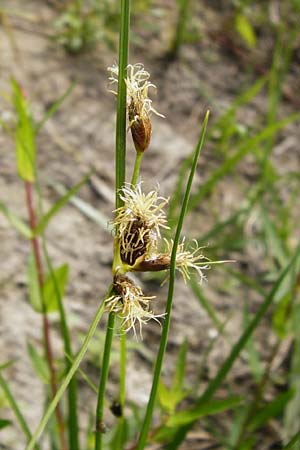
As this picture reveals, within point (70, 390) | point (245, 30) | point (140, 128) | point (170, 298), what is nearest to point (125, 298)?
point (170, 298)

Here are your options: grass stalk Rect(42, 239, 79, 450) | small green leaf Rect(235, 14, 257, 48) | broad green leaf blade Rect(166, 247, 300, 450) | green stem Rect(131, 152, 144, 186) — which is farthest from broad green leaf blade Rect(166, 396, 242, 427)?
small green leaf Rect(235, 14, 257, 48)

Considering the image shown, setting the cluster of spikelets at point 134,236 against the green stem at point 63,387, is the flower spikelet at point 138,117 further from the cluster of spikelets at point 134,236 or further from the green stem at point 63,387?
the green stem at point 63,387

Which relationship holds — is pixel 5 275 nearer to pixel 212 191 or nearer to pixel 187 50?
pixel 212 191

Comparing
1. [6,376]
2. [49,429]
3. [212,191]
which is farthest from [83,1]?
[49,429]

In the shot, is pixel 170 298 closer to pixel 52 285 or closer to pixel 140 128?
pixel 140 128

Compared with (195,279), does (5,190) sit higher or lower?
higher

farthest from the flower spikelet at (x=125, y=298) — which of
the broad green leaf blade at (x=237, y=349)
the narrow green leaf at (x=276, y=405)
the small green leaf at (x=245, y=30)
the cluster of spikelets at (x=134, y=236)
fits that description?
the small green leaf at (x=245, y=30)

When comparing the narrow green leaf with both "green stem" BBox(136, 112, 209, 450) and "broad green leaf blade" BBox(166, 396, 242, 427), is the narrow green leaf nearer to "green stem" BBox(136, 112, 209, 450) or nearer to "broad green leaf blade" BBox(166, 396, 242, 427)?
"broad green leaf blade" BBox(166, 396, 242, 427)
